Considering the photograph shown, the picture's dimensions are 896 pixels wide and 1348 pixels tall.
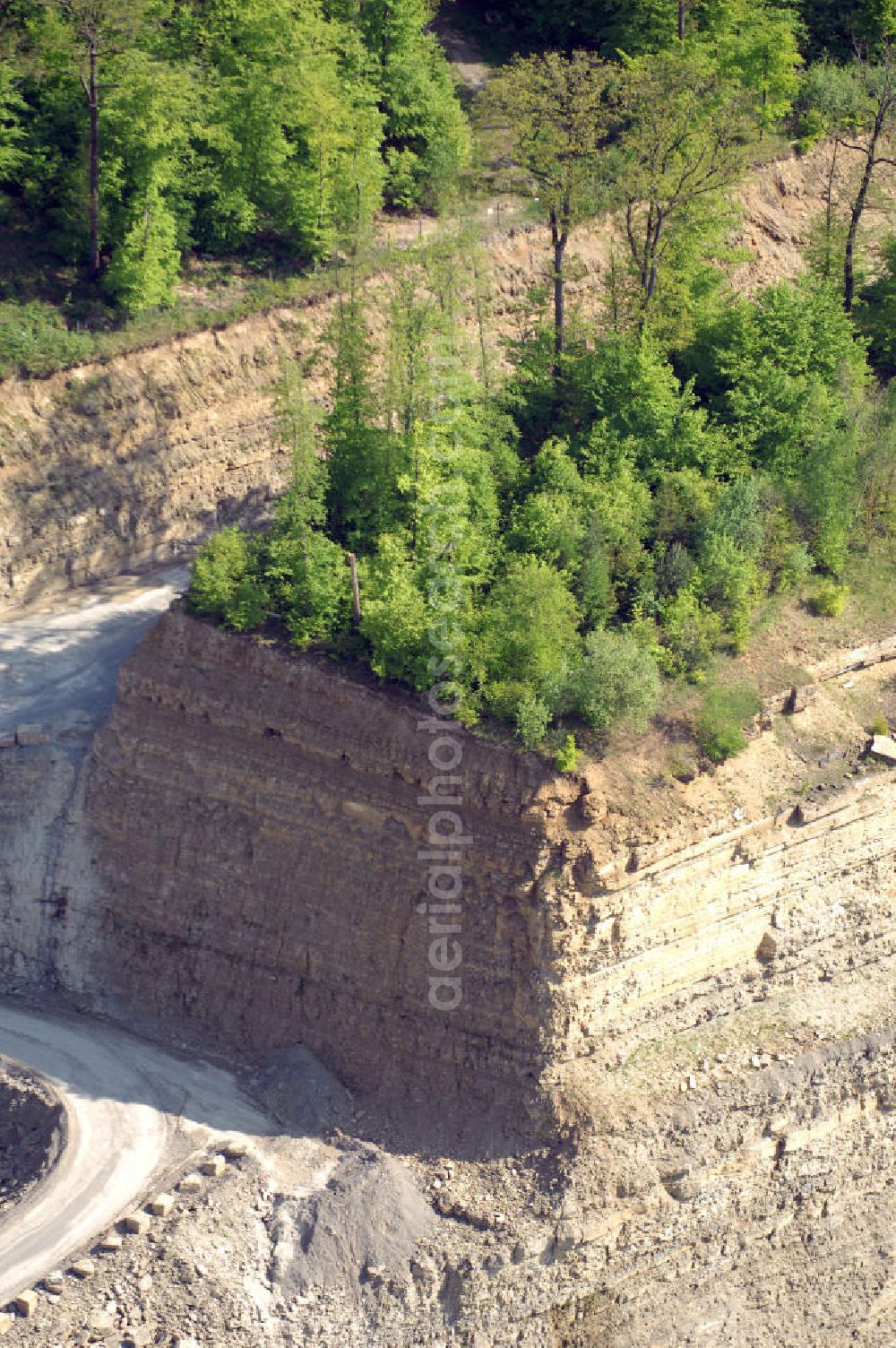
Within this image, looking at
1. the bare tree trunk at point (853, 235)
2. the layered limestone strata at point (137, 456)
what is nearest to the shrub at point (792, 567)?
the bare tree trunk at point (853, 235)

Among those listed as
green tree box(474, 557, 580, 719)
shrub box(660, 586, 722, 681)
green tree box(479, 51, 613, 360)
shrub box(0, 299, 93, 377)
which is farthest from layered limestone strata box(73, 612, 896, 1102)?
green tree box(479, 51, 613, 360)

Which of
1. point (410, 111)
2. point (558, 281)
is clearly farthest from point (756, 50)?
point (558, 281)

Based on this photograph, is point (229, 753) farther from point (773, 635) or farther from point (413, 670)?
point (773, 635)

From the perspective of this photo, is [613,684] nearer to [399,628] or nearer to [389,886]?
[399,628]

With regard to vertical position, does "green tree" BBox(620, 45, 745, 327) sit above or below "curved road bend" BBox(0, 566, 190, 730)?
above

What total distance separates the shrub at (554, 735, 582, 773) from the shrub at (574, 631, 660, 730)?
791mm

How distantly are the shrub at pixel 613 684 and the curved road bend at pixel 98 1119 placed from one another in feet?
35.6

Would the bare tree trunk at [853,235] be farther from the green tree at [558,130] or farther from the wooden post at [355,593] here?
the wooden post at [355,593]

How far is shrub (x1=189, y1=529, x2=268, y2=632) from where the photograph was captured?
123 ft

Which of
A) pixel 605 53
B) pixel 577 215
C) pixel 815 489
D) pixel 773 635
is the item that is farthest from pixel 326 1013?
pixel 605 53

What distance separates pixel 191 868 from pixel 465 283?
15554 mm

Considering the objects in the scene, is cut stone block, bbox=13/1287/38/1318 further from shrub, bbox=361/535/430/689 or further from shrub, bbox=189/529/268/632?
shrub, bbox=189/529/268/632

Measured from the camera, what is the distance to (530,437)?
42781mm

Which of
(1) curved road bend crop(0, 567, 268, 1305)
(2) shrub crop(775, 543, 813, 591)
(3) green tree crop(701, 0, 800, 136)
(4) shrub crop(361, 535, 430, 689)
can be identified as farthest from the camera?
(3) green tree crop(701, 0, 800, 136)
